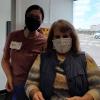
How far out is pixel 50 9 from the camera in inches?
174

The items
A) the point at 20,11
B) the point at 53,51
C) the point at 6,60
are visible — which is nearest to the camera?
the point at 53,51

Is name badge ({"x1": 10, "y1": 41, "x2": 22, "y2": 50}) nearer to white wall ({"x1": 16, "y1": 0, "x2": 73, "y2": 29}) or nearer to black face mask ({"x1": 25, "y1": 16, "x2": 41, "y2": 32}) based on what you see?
black face mask ({"x1": 25, "y1": 16, "x2": 41, "y2": 32})

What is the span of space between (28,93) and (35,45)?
1.51 feet

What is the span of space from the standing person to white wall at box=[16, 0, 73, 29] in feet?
7.64

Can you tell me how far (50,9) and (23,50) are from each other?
2.63m

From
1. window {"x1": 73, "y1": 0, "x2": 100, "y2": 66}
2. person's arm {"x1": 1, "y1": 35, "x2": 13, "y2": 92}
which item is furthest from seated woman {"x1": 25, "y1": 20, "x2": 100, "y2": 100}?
window {"x1": 73, "y1": 0, "x2": 100, "y2": 66}

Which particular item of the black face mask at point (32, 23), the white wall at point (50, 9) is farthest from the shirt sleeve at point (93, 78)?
the white wall at point (50, 9)

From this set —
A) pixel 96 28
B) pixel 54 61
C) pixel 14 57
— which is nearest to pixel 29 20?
pixel 14 57

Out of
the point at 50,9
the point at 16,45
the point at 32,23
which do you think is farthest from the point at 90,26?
the point at 16,45

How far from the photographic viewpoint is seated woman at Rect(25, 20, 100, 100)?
1599 millimetres

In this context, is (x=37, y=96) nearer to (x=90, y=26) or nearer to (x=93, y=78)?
(x=93, y=78)

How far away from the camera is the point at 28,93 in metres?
1.65

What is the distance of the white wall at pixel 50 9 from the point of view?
4.29 m

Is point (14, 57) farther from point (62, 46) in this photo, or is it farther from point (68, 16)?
point (68, 16)
